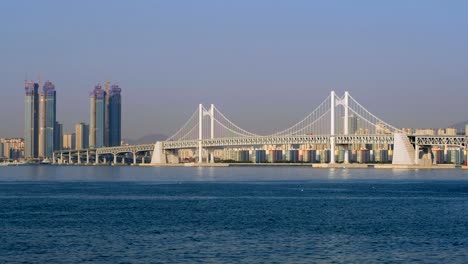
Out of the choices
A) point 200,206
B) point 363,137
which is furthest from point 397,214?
point 363,137

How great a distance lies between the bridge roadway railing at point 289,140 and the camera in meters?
79.9

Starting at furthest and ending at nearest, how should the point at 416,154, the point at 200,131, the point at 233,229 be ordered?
the point at 200,131 < the point at 416,154 < the point at 233,229

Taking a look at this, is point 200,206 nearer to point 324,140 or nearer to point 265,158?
point 324,140

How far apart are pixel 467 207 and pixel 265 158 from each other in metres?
103

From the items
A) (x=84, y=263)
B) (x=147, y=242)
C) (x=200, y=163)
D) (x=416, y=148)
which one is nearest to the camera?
(x=84, y=263)

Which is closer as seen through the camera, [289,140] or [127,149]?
[289,140]

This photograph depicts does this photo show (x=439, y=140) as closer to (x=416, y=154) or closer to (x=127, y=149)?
(x=416, y=154)

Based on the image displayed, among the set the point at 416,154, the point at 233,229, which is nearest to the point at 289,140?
the point at 416,154

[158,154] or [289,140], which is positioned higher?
[289,140]

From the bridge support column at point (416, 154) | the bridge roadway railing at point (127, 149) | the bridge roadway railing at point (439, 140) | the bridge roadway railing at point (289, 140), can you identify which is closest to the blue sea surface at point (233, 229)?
the bridge support column at point (416, 154)

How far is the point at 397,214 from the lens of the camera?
2712 cm

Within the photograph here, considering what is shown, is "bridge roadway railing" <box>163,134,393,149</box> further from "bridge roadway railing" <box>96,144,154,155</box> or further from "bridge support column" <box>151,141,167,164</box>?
"bridge roadway railing" <box>96,144,154,155</box>

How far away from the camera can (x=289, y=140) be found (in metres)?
86.3

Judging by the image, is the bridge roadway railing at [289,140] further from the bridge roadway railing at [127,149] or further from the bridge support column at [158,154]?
the bridge roadway railing at [127,149]
